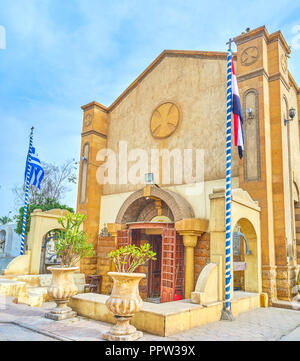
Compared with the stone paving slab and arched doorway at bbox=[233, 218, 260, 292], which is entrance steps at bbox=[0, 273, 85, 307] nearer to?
the stone paving slab

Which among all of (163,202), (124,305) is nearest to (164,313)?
(124,305)

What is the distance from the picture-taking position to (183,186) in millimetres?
12961

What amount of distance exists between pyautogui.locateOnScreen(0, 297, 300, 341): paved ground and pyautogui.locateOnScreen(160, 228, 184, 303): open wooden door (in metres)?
3.40

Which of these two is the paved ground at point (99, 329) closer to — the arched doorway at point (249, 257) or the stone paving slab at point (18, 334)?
the stone paving slab at point (18, 334)

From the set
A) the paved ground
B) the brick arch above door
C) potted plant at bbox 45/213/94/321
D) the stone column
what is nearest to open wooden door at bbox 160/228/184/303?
the stone column

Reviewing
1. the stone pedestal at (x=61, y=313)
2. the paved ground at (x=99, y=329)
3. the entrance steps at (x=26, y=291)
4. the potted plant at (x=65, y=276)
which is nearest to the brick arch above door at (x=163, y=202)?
the entrance steps at (x=26, y=291)

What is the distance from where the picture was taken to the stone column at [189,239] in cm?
1130

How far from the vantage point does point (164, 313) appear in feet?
20.0

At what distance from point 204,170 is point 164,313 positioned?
23.5 ft

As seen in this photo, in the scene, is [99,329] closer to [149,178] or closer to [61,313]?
[61,313]

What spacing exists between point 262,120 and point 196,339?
25.5 ft

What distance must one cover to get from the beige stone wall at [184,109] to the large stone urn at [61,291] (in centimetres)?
665
